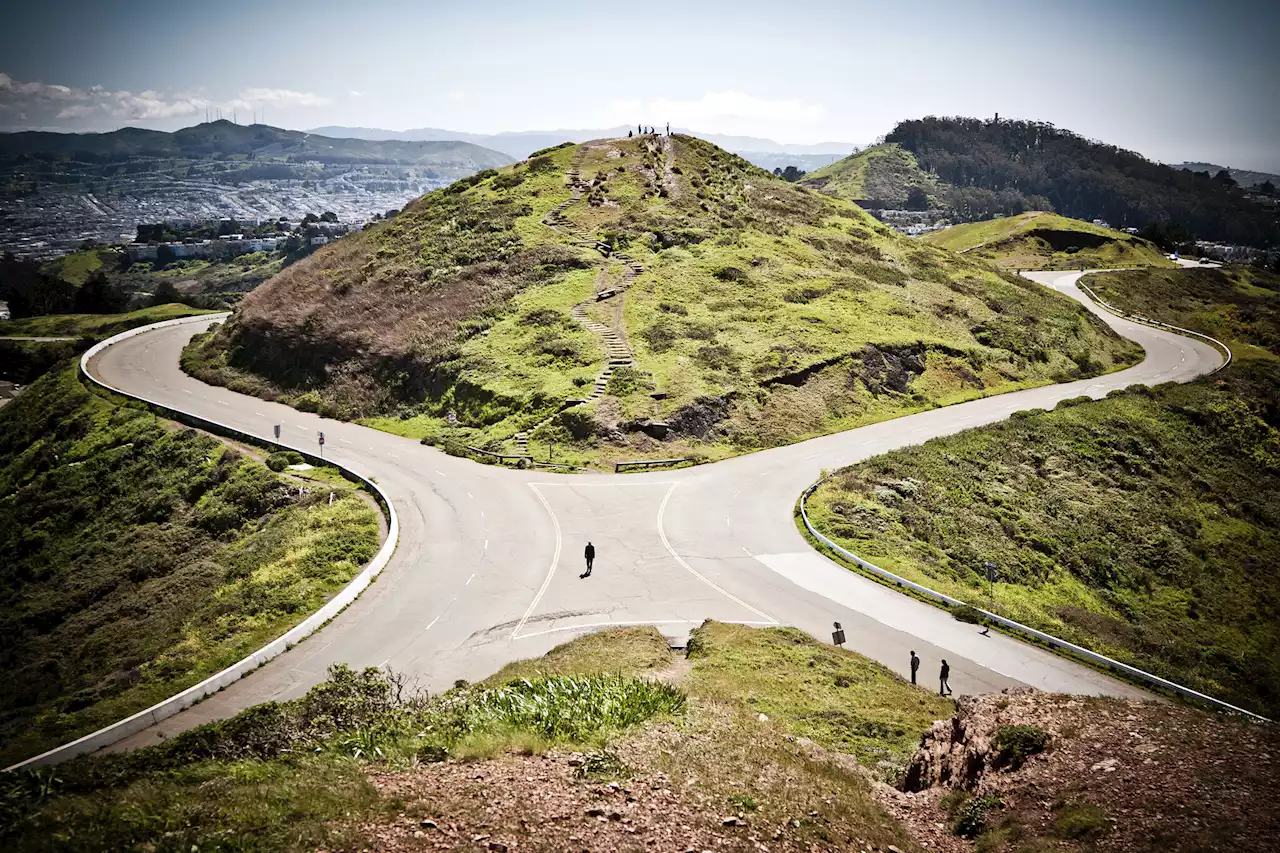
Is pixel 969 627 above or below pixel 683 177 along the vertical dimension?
below

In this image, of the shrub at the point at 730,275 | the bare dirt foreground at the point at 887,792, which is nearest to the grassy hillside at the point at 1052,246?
the shrub at the point at 730,275

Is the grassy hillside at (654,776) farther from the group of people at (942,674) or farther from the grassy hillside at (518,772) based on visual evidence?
the group of people at (942,674)

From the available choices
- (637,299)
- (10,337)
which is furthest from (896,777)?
(10,337)

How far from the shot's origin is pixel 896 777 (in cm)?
1669

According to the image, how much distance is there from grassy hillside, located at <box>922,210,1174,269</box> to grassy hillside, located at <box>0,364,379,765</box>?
386 ft

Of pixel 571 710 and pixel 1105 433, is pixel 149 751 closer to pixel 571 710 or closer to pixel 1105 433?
pixel 571 710

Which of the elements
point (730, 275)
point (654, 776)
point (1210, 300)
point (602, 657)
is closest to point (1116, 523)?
point (602, 657)

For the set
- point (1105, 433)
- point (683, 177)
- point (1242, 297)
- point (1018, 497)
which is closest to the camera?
point (1018, 497)

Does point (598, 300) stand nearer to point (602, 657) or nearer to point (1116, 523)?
point (1116, 523)

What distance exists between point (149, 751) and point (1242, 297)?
132240 millimetres

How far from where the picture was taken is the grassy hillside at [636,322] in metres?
47.3

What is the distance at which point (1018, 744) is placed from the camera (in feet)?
50.3

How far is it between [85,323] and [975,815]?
110 m

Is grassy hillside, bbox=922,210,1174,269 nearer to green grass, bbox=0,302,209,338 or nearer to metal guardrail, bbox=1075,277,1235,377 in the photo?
metal guardrail, bbox=1075,277,1235,377
